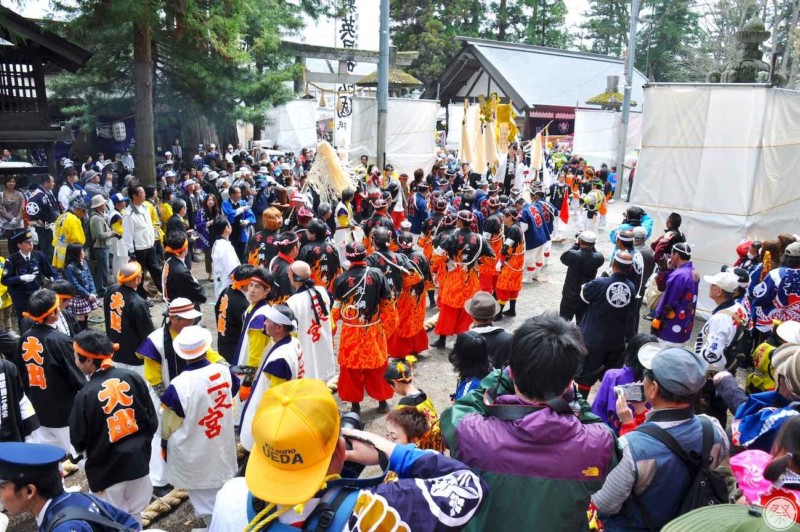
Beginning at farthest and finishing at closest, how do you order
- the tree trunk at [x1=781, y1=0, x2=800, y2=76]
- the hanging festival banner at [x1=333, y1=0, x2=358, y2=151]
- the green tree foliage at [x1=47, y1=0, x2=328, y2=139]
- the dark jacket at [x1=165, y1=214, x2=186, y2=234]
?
the tree trunk at [x1=781, y1=0, x2=800, y2=76] → the hanging festival banner at [x1=333, y1=0, x2=358, y2=151] → the green tree foliage at [x1=47, y1=0, x2=328, y2=139] → the dark jacket at [x1=165, y1=214, x2=186, y2=234]

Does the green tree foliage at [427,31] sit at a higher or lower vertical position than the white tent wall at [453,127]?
higher

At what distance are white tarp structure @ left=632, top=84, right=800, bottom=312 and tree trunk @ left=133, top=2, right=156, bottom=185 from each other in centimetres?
952

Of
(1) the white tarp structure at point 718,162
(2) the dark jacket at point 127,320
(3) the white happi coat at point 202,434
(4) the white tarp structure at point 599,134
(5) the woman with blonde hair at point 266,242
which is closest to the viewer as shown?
(3) the white happi coat at point 202,434

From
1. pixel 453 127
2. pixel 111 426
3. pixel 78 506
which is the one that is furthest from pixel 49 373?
pixel 453 127

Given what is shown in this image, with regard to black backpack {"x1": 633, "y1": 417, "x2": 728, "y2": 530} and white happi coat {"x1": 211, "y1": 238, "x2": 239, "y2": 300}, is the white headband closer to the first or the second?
black backpack {"x1": 633, "y1": 417, "x2": 728, "y2": 530}

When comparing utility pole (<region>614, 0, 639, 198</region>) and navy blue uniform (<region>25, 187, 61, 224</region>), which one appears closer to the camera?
navy blue uniform (<region>25, 187, 61, 224</region>)

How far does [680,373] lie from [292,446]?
180cm

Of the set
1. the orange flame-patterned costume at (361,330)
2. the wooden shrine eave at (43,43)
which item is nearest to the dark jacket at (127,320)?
the orange flame-patterned costume at (361,330)

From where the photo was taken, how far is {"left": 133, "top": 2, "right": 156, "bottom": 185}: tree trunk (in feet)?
38.2

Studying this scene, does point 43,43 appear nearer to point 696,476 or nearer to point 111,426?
point 111,426

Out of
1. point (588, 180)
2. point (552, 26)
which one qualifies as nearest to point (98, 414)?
point (588, 180)

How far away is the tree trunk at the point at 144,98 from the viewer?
11656 millimetres

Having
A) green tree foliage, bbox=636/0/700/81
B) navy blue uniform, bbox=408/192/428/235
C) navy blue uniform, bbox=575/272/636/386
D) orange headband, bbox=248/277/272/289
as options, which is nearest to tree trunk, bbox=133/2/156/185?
navy blue uniform, bbox=408/192/428/235

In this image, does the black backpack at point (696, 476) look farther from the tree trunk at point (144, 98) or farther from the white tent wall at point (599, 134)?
the white tent wall at point (599, 134)
